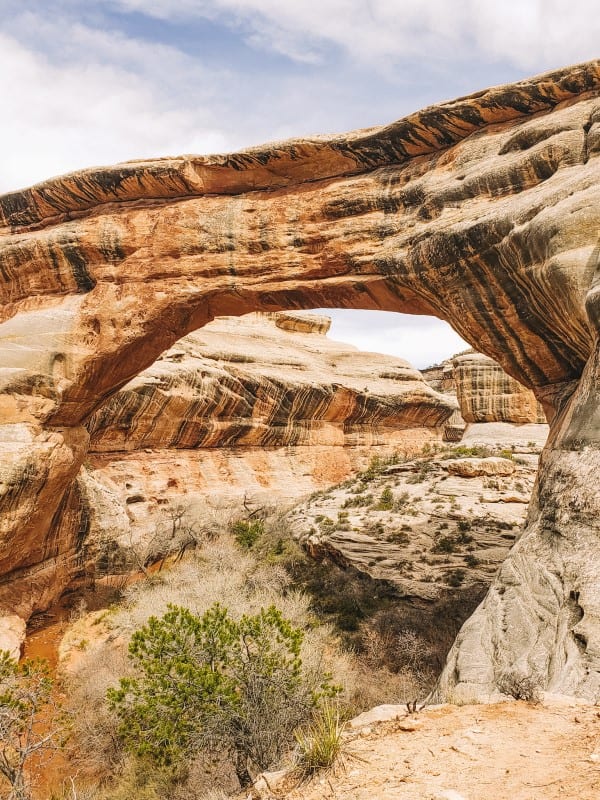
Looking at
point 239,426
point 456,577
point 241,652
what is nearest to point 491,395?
point 239,426

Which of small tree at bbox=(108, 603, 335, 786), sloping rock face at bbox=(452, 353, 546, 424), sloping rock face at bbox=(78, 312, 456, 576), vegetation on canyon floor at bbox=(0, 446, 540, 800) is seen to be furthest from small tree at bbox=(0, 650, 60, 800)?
sloping rock face at bbox=(452, 353, 546, 424)

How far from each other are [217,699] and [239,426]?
18.9 meters

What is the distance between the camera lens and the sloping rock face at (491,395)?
26797 millimetres

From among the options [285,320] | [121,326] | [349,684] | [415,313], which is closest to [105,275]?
[121,326]

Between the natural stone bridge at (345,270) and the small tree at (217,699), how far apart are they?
2.03 m

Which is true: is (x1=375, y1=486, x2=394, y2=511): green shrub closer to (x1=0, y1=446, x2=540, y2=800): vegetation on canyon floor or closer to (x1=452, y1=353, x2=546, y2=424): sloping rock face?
(x1=0, y1=446, x2=540, y2=800): vegetation on canyon floor

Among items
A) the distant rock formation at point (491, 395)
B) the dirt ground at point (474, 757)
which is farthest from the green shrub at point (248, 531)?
the dirt ground at point (474, 757)

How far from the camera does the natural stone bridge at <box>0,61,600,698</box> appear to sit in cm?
772

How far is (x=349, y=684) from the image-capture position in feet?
32.8

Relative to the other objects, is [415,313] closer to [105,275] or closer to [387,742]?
[105,275]

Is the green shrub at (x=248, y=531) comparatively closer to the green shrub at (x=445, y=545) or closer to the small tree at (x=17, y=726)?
the green shrub at (x=445, y=545)

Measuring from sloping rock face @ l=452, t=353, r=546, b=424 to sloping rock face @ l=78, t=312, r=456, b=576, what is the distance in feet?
17.3

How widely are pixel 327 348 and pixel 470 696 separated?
29213mm

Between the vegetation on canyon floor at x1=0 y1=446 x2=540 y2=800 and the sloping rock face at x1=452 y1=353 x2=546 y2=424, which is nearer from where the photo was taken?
the vegetation on canyon floor at x1=0 y1=446 x2=540 y2=800
